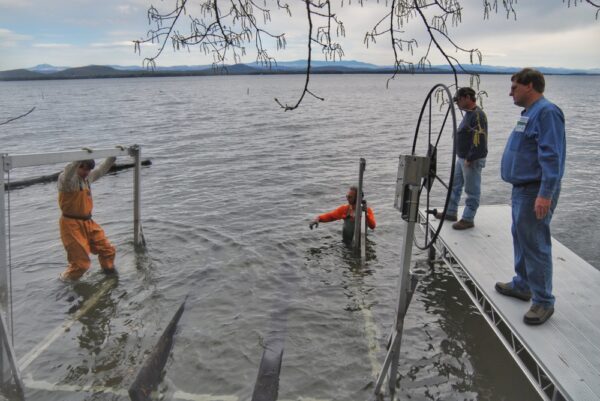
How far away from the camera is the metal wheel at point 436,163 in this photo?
3.96 m

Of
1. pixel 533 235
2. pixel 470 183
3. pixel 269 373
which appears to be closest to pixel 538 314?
pixel 533 235

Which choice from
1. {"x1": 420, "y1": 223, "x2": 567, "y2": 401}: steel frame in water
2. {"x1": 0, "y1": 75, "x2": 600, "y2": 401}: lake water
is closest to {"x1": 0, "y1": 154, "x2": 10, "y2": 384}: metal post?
{"x1": 0, "y1": 75, "x2": 600, "y2": 401}: lake water

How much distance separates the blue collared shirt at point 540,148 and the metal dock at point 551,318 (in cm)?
167

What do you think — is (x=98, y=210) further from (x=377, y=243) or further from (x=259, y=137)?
(x=259, y=137)

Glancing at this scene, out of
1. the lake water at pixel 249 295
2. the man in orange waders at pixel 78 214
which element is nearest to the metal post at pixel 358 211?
the lake water at pixel 249 295

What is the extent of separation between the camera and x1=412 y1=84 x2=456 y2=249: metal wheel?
13.0ft

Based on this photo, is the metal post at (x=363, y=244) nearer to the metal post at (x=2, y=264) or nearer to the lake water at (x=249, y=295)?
the lake water at (x=249, y=295)

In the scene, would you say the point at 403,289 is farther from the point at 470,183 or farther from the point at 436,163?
the point at 470,183

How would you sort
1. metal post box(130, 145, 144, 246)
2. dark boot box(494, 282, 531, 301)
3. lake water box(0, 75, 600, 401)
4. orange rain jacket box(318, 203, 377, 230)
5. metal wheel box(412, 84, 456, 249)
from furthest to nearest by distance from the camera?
orange rain jacket box(318, 203, 377, 230) < metal post box(130, 145, 144, 246) < lake water box(0, 75, 600, 401) < dark boot box(494, 282, 531, 301) < metal wheel box(412, 84, 456, 249)

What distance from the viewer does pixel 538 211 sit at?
469 centimetres

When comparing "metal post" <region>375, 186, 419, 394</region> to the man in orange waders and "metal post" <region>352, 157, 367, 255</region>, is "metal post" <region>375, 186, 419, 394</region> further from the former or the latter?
"metal post" <region>352, 157, 367, 255</region>

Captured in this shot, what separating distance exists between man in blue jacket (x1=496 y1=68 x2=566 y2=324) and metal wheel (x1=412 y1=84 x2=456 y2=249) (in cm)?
74

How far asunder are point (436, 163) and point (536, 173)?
1029 millimetres

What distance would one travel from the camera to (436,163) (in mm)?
5125
